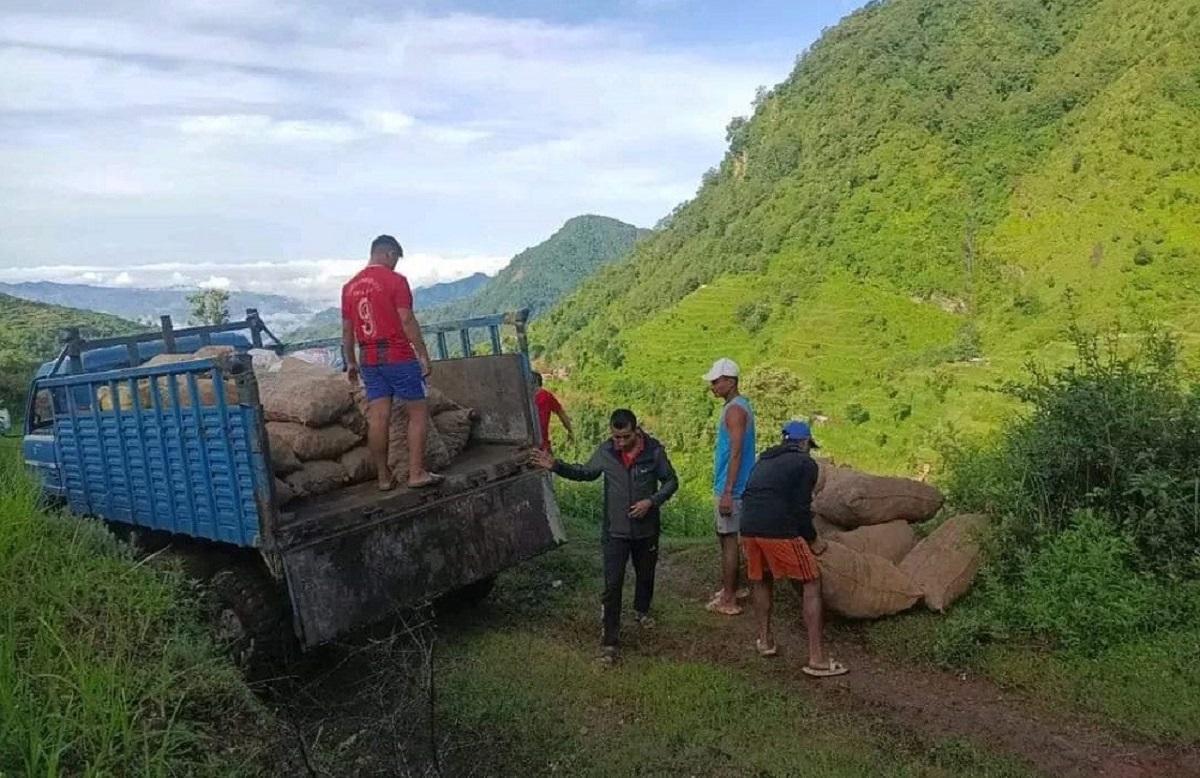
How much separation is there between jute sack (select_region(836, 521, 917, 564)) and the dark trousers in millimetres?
1345

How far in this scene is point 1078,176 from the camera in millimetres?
53688

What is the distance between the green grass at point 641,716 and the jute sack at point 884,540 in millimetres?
1192

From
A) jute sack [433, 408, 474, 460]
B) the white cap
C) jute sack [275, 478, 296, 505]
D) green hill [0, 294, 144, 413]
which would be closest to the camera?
jute sack [275, 478, 296, 505]

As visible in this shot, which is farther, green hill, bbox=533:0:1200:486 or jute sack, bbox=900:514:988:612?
green hill, bbox=533:0:1200:486

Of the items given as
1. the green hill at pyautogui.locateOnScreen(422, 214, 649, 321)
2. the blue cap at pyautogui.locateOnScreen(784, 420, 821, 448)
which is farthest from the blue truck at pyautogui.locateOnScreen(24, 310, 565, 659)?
the green hill at pyautogui.locateOnScreen(422, 214, 649, 321)

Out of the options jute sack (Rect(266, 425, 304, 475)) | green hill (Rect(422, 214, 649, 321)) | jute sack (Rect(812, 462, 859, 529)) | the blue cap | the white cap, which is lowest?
jute sack (Rect(812, 462, 859, 529))

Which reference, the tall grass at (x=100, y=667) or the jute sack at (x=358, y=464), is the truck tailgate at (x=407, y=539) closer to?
the jute sack at (x=358, y=464)

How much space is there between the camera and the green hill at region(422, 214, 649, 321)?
12444 cm

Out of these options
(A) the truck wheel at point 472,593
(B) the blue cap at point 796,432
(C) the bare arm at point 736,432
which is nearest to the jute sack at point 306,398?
(A) the truck wheel at point 472,593

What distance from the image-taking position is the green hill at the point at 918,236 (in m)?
42.5

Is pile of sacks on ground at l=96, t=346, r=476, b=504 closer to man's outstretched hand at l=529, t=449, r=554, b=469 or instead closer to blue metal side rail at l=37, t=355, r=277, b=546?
blue metal side rail at l=37, t=355, r=277, b=546

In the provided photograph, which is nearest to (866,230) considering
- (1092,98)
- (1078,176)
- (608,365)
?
(1078,176)

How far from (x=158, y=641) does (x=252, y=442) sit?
39.3 inches

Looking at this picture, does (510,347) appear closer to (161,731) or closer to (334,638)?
(334,638)
